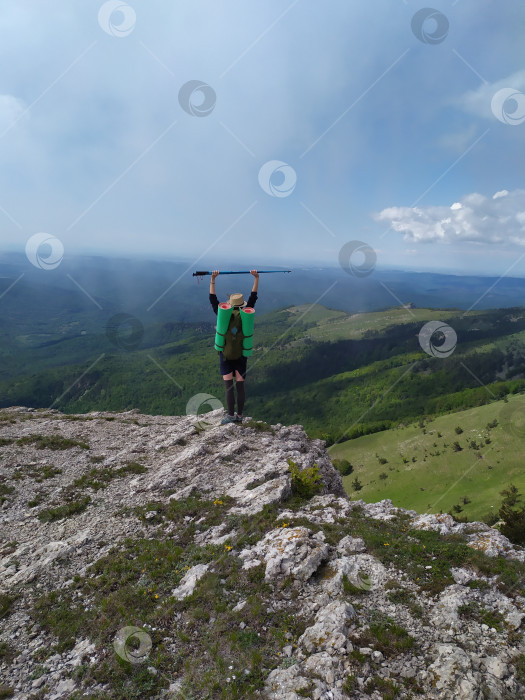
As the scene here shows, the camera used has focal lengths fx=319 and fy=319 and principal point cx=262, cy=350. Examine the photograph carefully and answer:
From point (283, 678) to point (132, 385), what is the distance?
185 meters

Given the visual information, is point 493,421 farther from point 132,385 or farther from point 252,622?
point 132,385

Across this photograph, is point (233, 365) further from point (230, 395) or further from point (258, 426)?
point (258, 426)

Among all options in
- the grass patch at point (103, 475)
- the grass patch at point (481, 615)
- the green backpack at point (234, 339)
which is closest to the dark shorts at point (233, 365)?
the green backpack at point (234, 339)

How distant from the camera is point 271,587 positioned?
24.5 feet

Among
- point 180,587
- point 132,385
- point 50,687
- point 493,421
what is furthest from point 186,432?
point 132,385

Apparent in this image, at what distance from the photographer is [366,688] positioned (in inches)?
200

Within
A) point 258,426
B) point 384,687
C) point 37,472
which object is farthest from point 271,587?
point 37,472

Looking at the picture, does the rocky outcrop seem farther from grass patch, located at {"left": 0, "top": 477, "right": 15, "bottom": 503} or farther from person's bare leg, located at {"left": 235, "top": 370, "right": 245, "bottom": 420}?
person's bare leg, located at {"left": 235, "top": 370, "right": 245, "bottom": 420}

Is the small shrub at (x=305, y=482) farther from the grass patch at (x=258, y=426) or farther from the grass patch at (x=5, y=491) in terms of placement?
the grass patch at (x=5, y=491)
